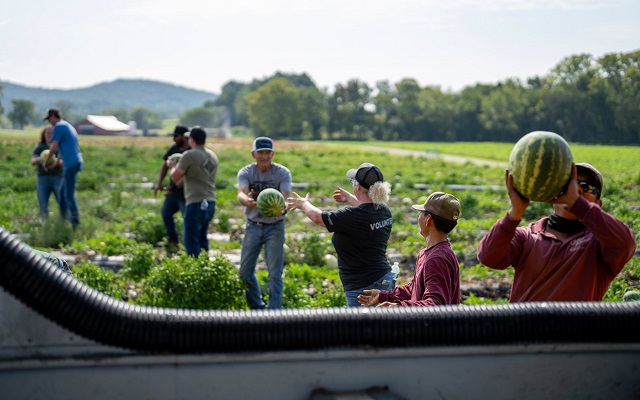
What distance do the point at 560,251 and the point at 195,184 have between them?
6127 mm

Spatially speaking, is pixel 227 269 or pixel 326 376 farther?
pixel 227 269

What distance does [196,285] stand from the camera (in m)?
7.05

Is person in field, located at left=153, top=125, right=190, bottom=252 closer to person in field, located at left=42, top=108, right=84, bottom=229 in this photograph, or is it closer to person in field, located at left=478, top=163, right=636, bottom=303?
person in field, located at left=42, top=108, right=84, bottom=229

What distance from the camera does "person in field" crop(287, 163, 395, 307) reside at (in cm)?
537

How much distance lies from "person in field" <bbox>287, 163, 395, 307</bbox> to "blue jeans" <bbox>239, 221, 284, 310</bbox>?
198cm

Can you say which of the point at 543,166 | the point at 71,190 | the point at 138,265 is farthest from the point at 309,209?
the point at 71,190

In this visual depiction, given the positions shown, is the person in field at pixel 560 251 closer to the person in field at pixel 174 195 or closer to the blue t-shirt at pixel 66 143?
the person in field at pixel 174 195

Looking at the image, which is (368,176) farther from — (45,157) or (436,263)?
(45,157)

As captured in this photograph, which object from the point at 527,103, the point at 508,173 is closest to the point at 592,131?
the point at 527,103

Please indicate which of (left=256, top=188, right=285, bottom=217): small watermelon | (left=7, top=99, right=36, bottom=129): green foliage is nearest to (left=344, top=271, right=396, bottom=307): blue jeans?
(left=256, top=188, right=285, bottom=217): small watermelon

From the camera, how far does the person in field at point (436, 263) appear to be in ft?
13.7

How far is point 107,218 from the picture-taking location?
14508 mm

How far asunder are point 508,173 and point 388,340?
120 centimetres

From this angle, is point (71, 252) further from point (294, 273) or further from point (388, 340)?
point (388, 340)
